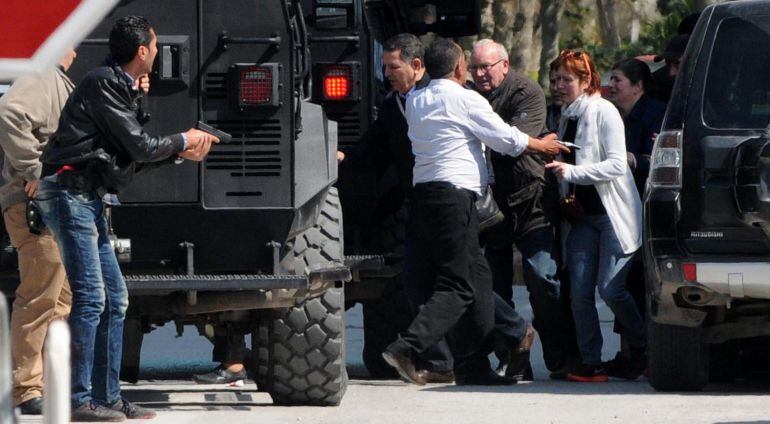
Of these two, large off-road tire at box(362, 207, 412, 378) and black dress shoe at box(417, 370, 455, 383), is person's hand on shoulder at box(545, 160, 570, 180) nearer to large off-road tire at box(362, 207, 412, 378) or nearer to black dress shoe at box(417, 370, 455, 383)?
large off-road tire at box(362, 207, 412, 378)

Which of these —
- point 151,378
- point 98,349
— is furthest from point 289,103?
point 151,378

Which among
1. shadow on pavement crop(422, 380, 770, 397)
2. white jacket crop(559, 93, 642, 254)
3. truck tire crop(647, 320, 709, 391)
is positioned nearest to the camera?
truck tire crop(647, 320, 709, 391)

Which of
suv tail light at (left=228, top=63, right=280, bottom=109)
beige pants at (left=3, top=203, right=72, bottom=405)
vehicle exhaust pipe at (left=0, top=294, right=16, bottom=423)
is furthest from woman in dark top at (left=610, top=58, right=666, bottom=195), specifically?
vehicle exhaust pipe at (left=0, top=294, right=16, bottom=423)

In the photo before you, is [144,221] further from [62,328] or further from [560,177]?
[62,328]

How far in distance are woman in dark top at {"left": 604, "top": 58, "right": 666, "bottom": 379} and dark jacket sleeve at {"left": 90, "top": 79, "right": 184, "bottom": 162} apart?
325cm

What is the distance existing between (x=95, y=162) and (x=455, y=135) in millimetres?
2266

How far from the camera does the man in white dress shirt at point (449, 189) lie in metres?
8.21

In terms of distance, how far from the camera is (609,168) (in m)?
8.54

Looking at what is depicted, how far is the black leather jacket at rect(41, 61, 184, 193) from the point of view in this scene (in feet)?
21.6

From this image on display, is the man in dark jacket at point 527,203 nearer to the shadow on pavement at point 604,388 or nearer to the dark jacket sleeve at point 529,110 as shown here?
the dark jacket sleeve at point 529,110

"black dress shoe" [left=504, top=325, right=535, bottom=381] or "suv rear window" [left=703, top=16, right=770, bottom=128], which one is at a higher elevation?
"suv rear window" [left=703, top=16, right=770, bottom=128]

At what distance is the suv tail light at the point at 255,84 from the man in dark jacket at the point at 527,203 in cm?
206

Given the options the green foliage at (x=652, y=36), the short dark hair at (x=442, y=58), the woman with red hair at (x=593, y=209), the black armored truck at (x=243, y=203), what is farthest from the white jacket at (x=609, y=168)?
the green foliage at (x=652, y=36)

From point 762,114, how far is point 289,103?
2102mm
